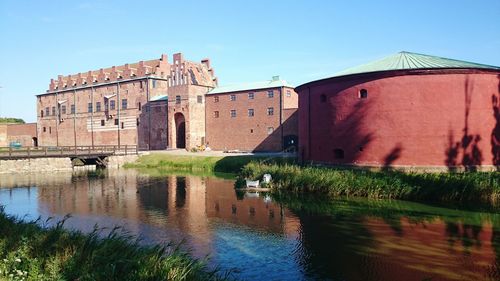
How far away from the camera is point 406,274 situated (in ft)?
28.1

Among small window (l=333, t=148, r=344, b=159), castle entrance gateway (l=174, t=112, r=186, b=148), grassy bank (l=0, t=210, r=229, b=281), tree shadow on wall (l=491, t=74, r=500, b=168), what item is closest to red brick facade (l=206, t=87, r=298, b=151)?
castle entrance gateway (l=174, t=112, r=186, b=148)

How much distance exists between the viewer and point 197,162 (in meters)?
30.3

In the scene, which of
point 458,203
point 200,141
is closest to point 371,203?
point 458,203

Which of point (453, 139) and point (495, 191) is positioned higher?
point (453, 139)

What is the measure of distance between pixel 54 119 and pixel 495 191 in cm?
4960

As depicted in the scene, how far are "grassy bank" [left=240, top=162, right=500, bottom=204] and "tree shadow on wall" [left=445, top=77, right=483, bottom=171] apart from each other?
1657 mm

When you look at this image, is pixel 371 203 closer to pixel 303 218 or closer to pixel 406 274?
pixel 303 218

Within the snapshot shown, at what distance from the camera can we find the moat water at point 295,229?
9008 millimetres

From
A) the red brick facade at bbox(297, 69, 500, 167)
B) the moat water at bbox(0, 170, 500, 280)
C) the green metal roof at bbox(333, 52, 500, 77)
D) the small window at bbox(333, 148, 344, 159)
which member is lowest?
the moat water at bbox(0, 170, 500, 280)

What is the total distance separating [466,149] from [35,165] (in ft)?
88.2

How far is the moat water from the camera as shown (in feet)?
29.6

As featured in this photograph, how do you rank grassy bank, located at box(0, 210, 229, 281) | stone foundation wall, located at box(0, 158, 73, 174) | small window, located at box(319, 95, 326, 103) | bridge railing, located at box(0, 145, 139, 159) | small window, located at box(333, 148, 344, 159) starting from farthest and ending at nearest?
bridge railing, located at box(0, 145, 139, 159) < stone foundation wall, located at box(0, 158, 73, 174) < small window, located at box(319, 95, 326, 103) < small window, located at box(333, 148, 344, 159) < grassy bank, located at box(0, 210, 229, 281)

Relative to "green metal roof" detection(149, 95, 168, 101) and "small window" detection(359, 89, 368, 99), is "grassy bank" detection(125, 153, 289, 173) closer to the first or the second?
"small window" detection(359, 89, 368, 99)

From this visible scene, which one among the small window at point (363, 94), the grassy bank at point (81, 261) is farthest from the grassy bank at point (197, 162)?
the grassy bank at point (81, 261)
